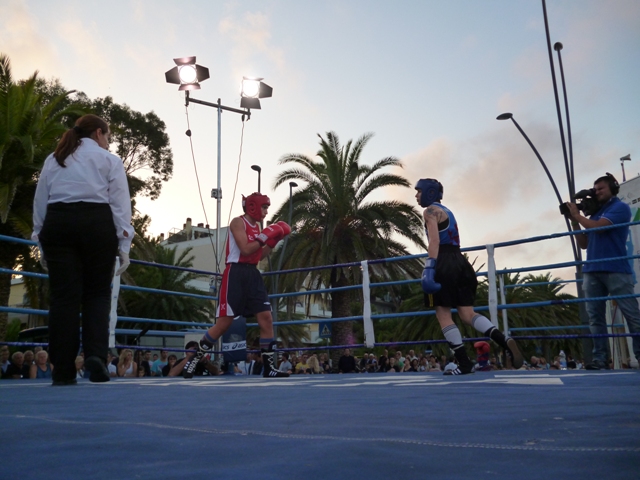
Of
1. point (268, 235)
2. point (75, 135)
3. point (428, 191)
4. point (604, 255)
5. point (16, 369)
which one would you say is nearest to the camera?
point (75, 135)

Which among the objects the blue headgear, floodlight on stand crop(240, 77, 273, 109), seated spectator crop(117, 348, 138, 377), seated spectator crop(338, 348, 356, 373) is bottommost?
seated spectator crop(338, 348, 356, 373)

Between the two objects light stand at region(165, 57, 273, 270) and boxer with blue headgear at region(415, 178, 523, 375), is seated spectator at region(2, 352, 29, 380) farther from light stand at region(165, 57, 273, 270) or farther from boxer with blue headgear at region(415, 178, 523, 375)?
boxer with blue headgear at region(415, 178, 523, 375)

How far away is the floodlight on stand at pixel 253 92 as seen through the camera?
1209cm

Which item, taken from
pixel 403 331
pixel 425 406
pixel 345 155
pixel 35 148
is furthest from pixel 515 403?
pixel 403 331

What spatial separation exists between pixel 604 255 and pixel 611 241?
0.16 m

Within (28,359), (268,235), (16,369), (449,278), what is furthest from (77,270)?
(28,359)

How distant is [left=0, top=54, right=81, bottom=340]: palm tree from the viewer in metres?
13.8

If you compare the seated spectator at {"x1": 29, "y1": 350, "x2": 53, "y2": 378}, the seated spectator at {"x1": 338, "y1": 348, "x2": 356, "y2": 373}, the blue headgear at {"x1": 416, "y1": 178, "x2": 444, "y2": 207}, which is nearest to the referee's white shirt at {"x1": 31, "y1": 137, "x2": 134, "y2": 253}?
the blue headgear at {"x1": 416, "y1": 178, "x2": 444, "y2": 207}

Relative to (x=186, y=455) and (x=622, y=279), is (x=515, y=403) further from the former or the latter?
(x=622, y=279)

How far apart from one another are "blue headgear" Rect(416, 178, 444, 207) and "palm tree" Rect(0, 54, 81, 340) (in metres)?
10.6

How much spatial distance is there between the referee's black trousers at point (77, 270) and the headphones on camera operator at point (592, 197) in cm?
461

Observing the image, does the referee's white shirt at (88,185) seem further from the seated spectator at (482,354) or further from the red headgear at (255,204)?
the seated spectator at (482,354)

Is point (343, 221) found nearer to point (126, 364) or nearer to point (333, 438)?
point (126, 364)

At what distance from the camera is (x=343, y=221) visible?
61.9 ft
